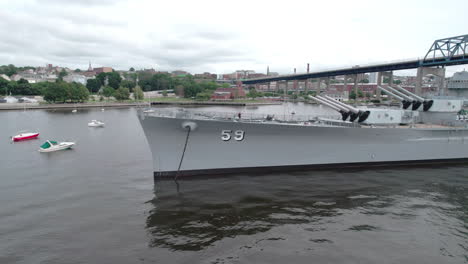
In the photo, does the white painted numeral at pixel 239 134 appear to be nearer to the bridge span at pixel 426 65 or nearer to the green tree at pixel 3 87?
the bridge span at pixel 426 65

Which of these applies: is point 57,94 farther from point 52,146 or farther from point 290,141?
point 290,141

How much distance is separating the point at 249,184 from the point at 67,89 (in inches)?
2485

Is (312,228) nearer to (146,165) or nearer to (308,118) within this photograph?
(308,118)

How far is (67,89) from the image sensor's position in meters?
62.1

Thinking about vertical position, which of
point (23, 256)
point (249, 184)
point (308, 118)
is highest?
point (308, 118)

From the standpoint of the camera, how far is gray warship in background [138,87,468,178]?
12.2 metres

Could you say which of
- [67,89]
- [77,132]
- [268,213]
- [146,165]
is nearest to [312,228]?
[268,213]

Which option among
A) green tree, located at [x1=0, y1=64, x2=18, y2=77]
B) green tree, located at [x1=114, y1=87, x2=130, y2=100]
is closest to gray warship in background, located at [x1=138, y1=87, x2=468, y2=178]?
green tree, located at [x1=114, y1=87, x2=130, y2=100]

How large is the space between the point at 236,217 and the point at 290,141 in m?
4.81

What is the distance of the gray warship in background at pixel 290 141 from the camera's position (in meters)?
12.2

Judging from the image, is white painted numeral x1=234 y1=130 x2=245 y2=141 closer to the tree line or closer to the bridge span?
the bridge span

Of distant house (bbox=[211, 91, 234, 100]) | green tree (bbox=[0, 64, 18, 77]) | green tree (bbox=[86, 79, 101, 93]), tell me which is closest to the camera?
distant house (bbox=[211, 91, 234, 100])

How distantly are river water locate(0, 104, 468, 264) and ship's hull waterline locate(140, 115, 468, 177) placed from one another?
0.62m

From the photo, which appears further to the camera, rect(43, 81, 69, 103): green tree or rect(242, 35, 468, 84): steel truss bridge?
rect(43, 81, 69, 103): green tree
